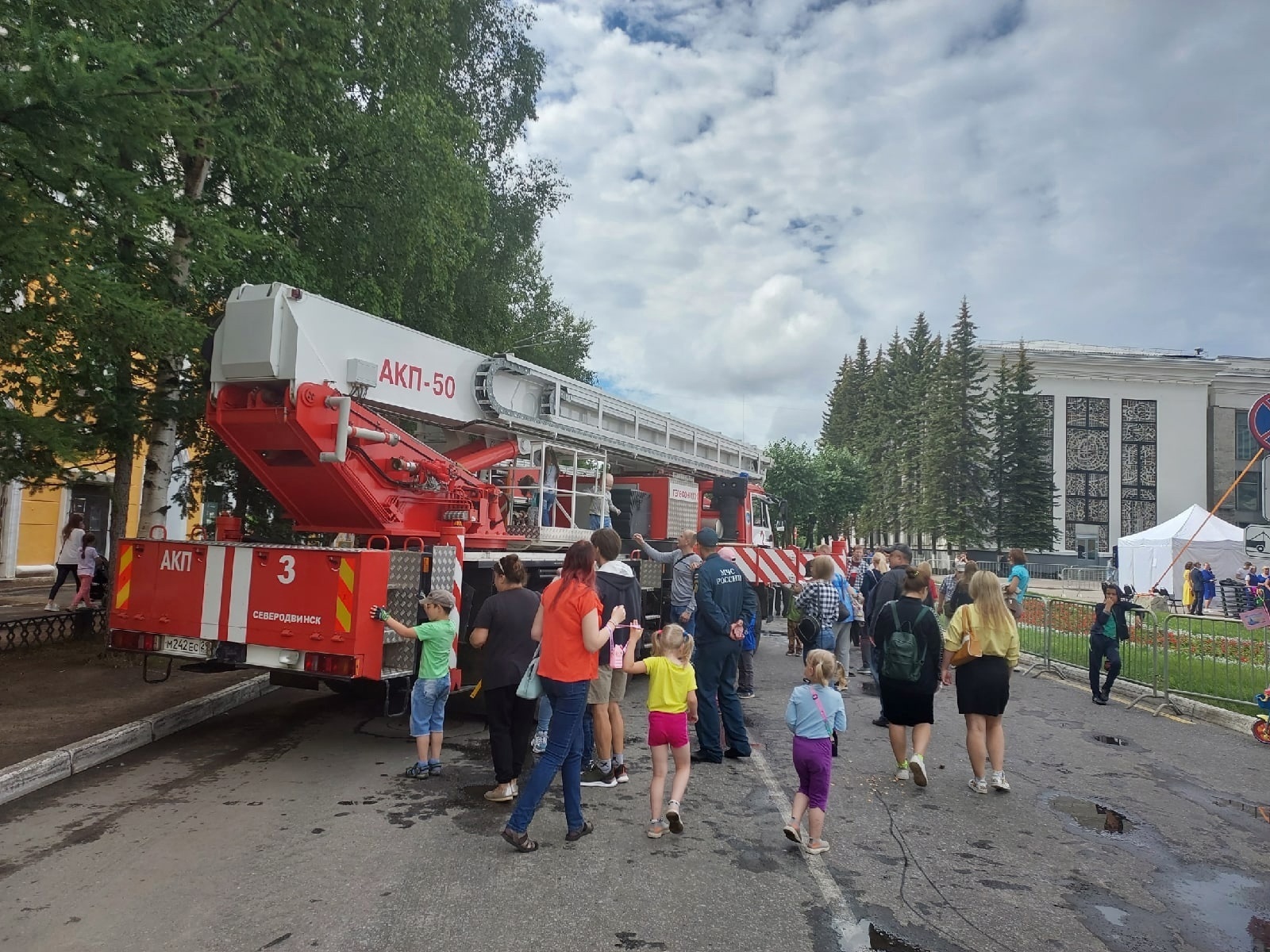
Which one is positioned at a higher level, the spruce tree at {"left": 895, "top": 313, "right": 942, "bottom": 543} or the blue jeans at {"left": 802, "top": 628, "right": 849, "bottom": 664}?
the spruce tree at {"left": 895, "top": 313, "right": 942, "bottom": 543}

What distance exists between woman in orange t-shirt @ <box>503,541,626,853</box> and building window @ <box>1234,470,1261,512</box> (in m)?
67.1

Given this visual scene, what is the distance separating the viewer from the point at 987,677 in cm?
621

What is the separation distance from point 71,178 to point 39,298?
4.69ft

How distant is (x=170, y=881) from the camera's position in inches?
164

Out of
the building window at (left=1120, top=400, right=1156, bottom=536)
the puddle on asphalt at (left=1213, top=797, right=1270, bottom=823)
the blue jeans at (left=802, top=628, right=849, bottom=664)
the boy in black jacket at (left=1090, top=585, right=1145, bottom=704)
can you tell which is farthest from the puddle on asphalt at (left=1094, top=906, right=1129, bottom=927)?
the building window at (left=1120, top=400, right=1156, bottom=536)

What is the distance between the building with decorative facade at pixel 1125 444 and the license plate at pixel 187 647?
5906 centimetres

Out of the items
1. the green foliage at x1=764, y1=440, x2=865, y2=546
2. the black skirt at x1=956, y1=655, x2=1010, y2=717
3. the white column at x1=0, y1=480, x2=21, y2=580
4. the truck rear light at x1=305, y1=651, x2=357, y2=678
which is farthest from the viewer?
the green foliage at x1=764, y1=440, x2=865, y2=546

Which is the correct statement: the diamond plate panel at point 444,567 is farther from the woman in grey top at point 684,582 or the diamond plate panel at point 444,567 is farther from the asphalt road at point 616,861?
the woman in grey top at point 684,582

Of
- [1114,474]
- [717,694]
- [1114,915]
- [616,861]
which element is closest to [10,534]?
[717,694]

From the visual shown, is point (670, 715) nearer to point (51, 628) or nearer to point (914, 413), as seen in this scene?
point (51, 628)

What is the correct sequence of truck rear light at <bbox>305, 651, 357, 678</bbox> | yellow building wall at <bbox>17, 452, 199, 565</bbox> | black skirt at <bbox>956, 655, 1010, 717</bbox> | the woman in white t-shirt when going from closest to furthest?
truck rear light at <bbox>305, 651, 357, 678</bbox>
black skirt at <bbox>956, 655, 1010, 717</bbox>
the woman in white t-shirt
yellow building wall at <bbox>17, 452, 199, 565</bbox>

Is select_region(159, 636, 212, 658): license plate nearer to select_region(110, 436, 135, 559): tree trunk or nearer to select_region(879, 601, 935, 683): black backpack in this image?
select_region(110, 436, 135, 559): tree trunk

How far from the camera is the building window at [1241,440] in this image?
5884 cm

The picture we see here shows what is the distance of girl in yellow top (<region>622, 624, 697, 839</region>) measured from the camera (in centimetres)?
507
